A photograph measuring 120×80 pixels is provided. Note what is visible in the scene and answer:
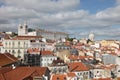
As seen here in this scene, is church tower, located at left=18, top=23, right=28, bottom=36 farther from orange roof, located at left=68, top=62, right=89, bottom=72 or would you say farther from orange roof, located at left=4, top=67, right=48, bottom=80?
orange roof, located at left=4, top=67, right=48, bottom=80

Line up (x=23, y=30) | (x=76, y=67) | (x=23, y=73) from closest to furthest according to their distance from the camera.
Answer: (x=23, y=73)
(x=76, y=67)
(x=23, y=30)

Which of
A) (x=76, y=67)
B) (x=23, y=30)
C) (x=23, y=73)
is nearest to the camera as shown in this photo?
(x=23, y=73)

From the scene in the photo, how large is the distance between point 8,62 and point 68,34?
114714mm

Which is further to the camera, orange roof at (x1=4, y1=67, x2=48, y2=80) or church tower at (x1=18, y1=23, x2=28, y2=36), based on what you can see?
church tower at (x1=18, y1=23, x2=28, y2=36)

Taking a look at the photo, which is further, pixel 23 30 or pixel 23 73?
pixel 23 30

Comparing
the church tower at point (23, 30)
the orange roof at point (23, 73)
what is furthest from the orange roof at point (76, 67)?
the church tower at point (23, 30)

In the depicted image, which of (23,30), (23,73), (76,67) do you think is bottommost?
(76,67)

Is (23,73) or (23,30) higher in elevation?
(23,30)

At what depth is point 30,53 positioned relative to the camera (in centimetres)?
6931

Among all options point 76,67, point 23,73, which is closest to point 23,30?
point 76,67

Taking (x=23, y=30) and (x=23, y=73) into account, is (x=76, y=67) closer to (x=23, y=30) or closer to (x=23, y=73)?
(x=23, y=73)

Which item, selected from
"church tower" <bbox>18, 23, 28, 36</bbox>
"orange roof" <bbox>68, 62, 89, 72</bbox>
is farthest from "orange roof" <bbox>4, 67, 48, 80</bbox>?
"church tower" <bbox>18, 23, 28, 36</bbox>

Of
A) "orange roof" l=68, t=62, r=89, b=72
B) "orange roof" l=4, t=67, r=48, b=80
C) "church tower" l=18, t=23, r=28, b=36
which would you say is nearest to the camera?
"orange roof" l=4, t=67, r=48, b=80

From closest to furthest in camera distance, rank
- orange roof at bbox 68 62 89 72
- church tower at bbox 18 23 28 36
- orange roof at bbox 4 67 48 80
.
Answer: orange roof at bbox 4 67 48 80 < orange roof at bbox 68 62 89 72 < church tower at bbox 18 23 28 36
